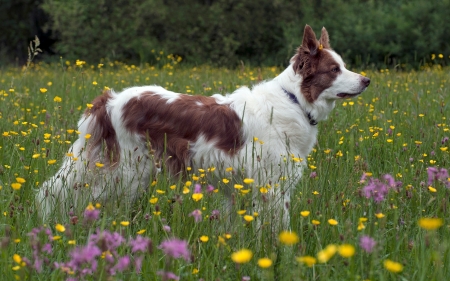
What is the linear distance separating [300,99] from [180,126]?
3.04ft

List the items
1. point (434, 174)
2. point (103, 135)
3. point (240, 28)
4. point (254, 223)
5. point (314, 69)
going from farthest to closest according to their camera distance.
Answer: point (240, 28), point (314, 69), point (103, 135), point (254, 223), point (434, 174)

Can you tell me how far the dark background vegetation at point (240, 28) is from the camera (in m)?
18.1

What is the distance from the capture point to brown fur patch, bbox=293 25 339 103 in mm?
4551

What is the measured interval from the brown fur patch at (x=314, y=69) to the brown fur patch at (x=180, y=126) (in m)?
0.61

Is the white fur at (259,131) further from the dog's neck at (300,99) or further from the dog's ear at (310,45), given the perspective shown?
the dog's ear at (310,45)

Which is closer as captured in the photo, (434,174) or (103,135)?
(434,174)

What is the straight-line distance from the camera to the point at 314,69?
4.54 metres

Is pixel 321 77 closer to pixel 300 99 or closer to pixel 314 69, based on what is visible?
pixel 314 69

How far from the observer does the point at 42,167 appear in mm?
4020

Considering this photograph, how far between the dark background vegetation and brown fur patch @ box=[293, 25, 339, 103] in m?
13.1

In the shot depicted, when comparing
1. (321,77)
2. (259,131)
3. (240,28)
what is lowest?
(240,28)

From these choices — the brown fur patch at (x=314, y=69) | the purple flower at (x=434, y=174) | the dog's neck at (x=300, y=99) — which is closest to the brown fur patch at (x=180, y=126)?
the dog's neck at (x=300, y=99)

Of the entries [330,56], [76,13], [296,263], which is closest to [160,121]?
[330,56]

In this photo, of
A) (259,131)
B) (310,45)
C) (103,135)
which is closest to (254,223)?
(259,131)
